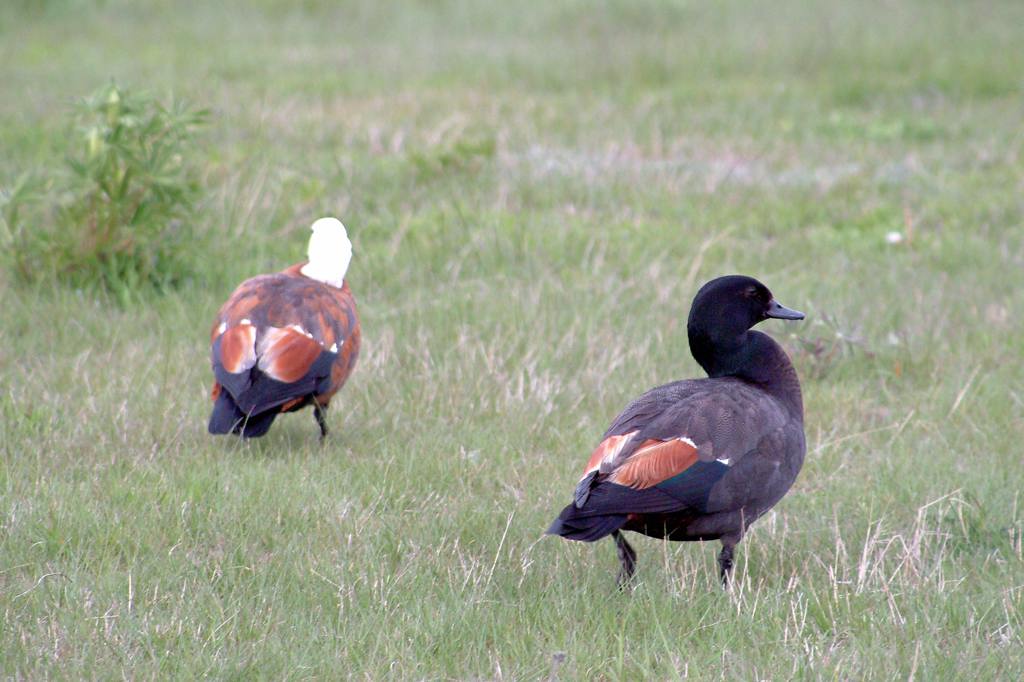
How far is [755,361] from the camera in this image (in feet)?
16.0

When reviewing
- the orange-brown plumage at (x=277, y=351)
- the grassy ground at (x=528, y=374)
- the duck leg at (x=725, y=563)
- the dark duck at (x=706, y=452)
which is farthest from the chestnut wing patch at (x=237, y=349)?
the duck leg at (x=725, y=563)

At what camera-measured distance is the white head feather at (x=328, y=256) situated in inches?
253

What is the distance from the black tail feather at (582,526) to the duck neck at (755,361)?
1.03m

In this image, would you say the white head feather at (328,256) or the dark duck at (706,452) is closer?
the dark duck at (706,452)

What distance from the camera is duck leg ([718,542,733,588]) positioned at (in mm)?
4492

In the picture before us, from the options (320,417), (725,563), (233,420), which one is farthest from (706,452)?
(320,417)

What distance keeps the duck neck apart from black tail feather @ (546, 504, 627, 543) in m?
1.03

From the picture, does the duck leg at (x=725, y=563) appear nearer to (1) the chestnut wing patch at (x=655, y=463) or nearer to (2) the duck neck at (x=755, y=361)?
(1) the chestnut wing patch at (x=655, y=463)

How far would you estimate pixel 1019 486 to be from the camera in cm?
535

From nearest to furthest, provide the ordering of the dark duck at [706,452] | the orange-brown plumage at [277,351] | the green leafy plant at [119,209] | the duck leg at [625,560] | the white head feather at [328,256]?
the dark duck at [706,452], the duck leg at [625,560], the orange-brown plumage at [277,351], the white head feather at [328,256], the green leafy plant at [119,209]

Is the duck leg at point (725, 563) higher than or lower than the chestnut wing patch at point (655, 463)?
lower

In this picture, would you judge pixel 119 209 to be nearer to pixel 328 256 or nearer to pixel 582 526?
pixel 328 256

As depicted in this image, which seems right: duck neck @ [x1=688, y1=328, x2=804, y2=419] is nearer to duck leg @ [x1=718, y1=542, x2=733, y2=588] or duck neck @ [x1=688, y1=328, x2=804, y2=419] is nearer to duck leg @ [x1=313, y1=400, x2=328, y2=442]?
duck leg @ [x1=718, y1=542, x2=733, y2=588]

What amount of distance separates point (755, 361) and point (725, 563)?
79 cm
